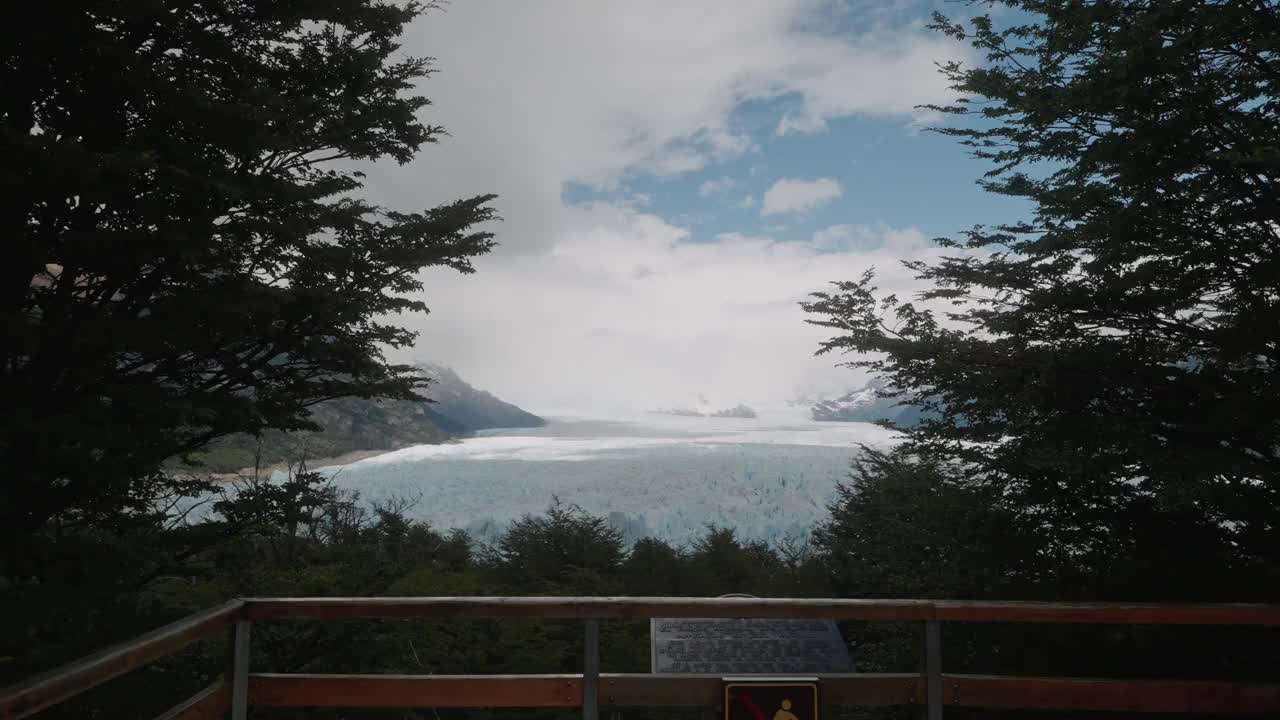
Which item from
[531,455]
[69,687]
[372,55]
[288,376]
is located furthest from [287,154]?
[531,455]

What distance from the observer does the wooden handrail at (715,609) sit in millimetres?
3033

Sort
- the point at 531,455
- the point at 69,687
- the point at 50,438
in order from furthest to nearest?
the point at 531,455 → the point at 50,438 → the point at 69,687

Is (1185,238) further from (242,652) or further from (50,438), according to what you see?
(50,438)

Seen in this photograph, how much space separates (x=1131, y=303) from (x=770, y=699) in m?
5.08

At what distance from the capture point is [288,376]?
6.32 m

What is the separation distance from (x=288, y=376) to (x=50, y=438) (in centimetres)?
236

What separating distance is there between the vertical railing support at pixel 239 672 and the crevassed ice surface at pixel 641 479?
69.3 ft

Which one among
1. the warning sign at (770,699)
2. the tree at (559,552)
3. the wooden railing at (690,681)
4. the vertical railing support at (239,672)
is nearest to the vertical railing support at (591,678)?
the wooden railing at (690,681)

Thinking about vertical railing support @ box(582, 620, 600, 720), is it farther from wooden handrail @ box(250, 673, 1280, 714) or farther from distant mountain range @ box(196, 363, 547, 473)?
distant mountain range @ box(196, 363, 547, 473)

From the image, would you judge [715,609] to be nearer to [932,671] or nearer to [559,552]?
[932,671]

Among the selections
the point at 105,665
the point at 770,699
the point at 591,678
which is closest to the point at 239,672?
the point at 105,665

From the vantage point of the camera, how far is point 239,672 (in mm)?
2984

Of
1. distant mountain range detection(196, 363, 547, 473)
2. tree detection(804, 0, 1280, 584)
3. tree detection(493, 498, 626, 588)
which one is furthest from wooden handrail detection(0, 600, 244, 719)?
distant mountain range detection(196, 363, 547, 473)

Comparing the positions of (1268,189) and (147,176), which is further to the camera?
(1268,189)
